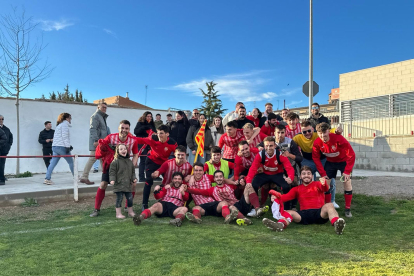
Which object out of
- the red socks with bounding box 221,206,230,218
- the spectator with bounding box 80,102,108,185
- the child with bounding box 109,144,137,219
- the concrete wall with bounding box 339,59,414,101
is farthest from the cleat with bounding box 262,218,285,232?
the concrete wall with bounding box 339,59,414,101

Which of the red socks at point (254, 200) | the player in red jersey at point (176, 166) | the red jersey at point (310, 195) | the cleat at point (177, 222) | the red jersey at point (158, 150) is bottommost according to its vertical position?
the cleat at point (177, 222)

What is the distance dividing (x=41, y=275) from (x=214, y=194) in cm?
337

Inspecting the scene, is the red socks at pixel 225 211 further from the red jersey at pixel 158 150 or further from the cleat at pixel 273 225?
the red jersey at pixel 158 150

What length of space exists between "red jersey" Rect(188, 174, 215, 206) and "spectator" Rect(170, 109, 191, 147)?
343 cm

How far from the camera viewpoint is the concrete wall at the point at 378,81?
17.2 metres

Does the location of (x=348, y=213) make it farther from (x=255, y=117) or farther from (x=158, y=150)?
(x=158, y=150)

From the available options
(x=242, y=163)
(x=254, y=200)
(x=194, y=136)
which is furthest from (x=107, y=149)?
(x=194, y=136)

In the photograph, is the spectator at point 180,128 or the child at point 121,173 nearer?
the child at point 121,173

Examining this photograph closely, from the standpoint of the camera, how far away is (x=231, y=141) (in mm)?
7211

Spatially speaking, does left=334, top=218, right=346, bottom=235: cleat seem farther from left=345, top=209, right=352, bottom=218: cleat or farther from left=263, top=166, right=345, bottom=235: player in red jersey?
left=345, top=209, right=352, bottom=218: cleat

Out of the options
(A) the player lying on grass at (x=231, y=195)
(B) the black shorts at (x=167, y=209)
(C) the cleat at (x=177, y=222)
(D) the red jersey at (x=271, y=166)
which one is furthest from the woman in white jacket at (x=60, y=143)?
(D) the red jersey at (x=271, y=166)

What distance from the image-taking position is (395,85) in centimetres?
1767

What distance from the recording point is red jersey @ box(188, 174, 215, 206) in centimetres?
617

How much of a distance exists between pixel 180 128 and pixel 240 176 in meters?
3.64
